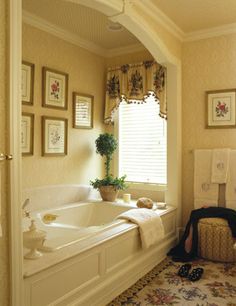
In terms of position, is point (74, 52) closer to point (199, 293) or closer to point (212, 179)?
point (212, 179)

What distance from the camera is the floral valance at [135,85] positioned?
405 centimetres

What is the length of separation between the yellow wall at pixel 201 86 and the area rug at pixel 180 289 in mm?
1003

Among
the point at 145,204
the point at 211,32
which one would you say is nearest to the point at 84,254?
the point at 145,204

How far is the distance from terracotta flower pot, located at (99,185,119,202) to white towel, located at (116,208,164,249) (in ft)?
2.66

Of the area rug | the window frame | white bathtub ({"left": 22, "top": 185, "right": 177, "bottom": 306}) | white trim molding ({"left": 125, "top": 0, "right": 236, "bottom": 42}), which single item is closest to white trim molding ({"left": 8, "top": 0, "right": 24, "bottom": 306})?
white bathtub ({"left": 22, "top": 185, "right": 177, "bottom": 306})

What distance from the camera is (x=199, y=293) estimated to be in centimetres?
264

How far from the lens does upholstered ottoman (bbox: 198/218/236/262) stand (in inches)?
130

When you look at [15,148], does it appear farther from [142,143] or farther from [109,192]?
[142,143]

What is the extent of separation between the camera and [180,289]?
2.72 meters

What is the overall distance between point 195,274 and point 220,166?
1301 millimetres

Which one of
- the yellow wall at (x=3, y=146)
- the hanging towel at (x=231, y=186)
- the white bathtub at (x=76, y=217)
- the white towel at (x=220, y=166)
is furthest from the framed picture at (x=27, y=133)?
the hanging towel at (x=231, y=186)

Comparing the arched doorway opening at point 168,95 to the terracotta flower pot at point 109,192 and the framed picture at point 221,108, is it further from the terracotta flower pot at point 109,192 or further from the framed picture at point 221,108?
Result: the terracotta flower pot at point 109,192

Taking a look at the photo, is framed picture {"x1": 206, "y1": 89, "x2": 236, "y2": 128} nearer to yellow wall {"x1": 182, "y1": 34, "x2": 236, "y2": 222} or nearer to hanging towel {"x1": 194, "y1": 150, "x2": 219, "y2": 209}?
yellow wall {"x1": 182, "y1": 34, "x2": 236, "y2": 222}

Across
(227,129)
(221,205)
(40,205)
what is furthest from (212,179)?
(40,205)
